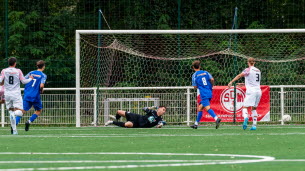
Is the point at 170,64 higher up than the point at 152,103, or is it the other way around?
the point at 170,64

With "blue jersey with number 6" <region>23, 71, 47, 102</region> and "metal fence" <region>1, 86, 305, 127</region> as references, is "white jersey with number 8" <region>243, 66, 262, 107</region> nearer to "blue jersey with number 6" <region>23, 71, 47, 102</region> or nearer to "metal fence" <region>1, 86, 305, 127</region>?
"metal fence" <region>1, 86, 305, 127</region>

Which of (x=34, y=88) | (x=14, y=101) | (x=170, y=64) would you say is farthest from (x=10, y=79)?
(x=170, y=64)

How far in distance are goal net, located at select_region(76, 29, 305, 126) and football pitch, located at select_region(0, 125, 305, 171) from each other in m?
6.41

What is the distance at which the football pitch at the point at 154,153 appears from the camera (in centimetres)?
801

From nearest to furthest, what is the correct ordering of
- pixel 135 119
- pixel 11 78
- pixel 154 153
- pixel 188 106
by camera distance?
1. pixel 154 153
2. pixel 11 78
3. pixel 135 119
4. pixel 188 106

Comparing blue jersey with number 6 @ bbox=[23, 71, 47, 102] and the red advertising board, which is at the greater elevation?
blue jersey with number 6 @ bbox=[23, 71, 47, 102]

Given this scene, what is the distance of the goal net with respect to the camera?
19859 mm

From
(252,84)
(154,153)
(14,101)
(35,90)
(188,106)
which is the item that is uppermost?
(252,84)

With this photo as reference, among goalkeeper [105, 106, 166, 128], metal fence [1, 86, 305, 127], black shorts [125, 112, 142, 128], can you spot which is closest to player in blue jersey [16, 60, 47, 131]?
goalkeeper [105, 106, 166, 128]

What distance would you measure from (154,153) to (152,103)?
10204mm

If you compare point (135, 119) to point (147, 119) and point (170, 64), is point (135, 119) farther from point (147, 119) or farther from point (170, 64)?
point (170, 64)

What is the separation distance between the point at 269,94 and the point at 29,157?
11.9m

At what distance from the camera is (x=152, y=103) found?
65.6 ft

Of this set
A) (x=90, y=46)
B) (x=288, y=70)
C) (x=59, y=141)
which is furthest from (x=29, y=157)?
(x=288, y=70)
